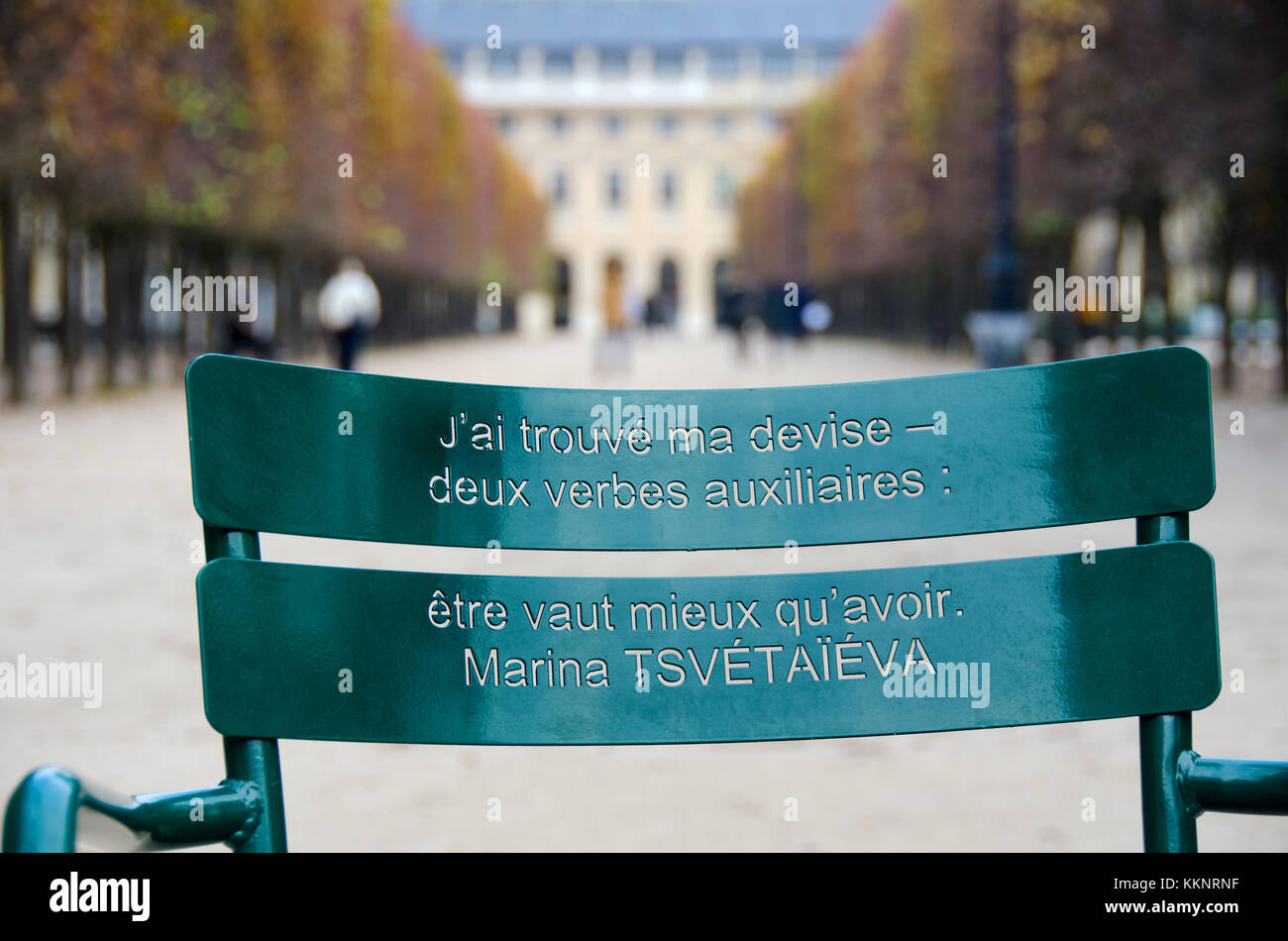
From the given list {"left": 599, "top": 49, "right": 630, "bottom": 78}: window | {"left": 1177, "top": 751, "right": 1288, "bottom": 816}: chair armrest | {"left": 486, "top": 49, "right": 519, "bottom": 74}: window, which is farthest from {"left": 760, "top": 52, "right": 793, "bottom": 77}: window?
{"left": 1177, "top": 751, "right": 1288, "bottom": 816}: chair armrest

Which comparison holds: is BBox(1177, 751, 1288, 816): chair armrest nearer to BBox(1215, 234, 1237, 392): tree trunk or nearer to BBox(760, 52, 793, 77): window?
BBox(1215, 234, 1237, 392): tree trunk

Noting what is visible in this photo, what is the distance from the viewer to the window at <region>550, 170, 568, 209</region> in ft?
315

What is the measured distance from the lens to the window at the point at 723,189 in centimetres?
9544

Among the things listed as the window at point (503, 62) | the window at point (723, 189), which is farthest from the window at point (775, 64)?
the window at point (503, 62)

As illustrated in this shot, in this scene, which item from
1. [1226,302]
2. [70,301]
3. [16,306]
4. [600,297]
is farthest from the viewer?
[600,297]

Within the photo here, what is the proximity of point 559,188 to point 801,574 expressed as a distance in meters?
95.6

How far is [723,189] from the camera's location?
96.0m

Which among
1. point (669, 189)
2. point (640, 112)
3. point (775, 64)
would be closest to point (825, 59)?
point (775, 64)

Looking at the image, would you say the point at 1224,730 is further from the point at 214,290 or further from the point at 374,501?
the point at 214,290

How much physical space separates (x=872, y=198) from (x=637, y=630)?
37.1 meters

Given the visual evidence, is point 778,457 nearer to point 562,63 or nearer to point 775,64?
point 562,63

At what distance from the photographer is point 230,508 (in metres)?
1.76

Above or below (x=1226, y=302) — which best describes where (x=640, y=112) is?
above

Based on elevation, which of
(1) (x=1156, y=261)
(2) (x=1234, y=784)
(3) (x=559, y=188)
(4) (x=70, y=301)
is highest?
(3) (x=559, y=188)
